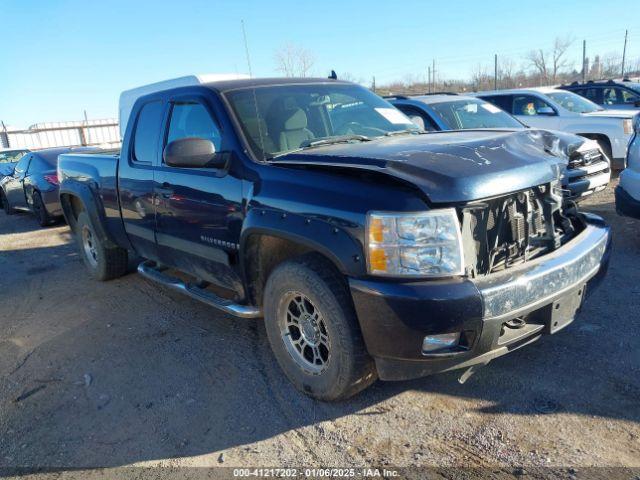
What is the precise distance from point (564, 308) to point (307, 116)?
217 cm

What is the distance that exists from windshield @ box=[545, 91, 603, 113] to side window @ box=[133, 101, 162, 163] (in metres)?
8.54

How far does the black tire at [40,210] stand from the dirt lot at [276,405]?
6.16 meters

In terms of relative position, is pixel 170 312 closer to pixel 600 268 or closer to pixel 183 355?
pixel 183 355

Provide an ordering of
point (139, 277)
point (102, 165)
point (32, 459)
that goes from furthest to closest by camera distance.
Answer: point (139, 277), point (102, 165), point (32, 459)

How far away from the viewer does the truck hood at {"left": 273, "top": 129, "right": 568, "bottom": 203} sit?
8.64 ft

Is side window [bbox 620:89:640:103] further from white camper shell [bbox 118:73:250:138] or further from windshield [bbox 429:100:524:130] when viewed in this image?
white camper shell [bbox 118:73:250:138]

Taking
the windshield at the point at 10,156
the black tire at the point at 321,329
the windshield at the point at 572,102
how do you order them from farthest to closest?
1. the windshield at the point at 10,156
2. the windshield at the point at 572,102
3. the black tire at the point at 321,329

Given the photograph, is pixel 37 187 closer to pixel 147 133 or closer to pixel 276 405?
pixel 147 133

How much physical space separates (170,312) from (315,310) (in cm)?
236

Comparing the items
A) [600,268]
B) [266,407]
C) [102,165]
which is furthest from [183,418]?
[102,165]

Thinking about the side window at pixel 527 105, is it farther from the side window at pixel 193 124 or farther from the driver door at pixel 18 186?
the driver door at pixel 18 186

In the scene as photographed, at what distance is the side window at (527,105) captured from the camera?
10331 millimetres

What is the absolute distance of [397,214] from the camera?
2568mm

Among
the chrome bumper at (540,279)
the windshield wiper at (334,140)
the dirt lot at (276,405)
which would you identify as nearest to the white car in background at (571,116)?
the dirt lot at (276,405)
